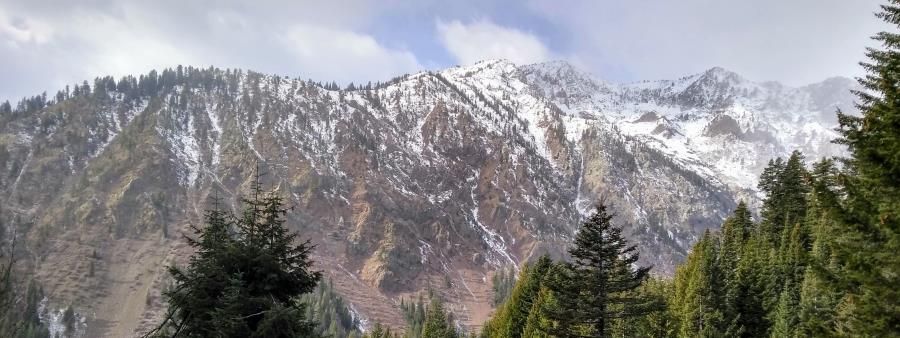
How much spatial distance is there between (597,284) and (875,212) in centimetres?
1262

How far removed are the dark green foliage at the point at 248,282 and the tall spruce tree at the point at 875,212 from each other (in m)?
10.2

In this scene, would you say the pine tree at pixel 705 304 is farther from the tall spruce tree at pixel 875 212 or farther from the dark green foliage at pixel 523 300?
the tall spruce tree at pixel 875 212

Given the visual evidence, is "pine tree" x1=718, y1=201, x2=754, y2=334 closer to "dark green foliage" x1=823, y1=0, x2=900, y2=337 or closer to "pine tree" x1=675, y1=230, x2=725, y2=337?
"pine tree" x1=675, y1=230, x2=725, y2=337

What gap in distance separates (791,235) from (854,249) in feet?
168

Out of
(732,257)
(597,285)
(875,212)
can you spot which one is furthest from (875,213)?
(732,257)

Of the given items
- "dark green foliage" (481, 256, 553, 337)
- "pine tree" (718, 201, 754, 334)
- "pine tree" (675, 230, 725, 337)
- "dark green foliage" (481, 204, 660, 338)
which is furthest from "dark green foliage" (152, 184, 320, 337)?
"pine tree" (718, 201, 754, 334)

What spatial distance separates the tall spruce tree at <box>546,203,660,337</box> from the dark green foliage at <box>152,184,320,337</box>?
32.5 feet

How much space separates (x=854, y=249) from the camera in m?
9.48

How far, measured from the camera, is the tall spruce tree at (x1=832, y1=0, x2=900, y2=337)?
8742 millimetres

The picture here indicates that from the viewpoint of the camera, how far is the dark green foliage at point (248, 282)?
1240 cm

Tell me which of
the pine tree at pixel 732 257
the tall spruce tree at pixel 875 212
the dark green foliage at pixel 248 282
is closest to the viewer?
the tall spruce tree at pixel 875 212

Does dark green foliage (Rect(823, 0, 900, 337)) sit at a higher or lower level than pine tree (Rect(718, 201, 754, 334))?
lower

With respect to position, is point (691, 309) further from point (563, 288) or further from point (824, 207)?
point (824, 207)

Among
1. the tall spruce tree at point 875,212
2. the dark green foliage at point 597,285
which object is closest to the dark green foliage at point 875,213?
the tall spruce tree at point 875,212
